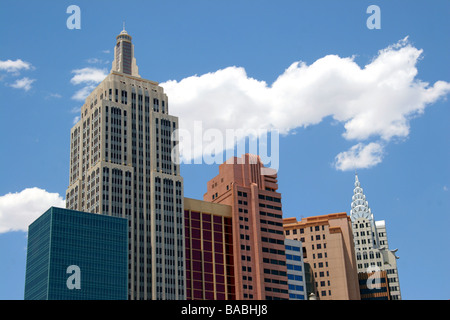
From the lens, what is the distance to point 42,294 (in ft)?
635
